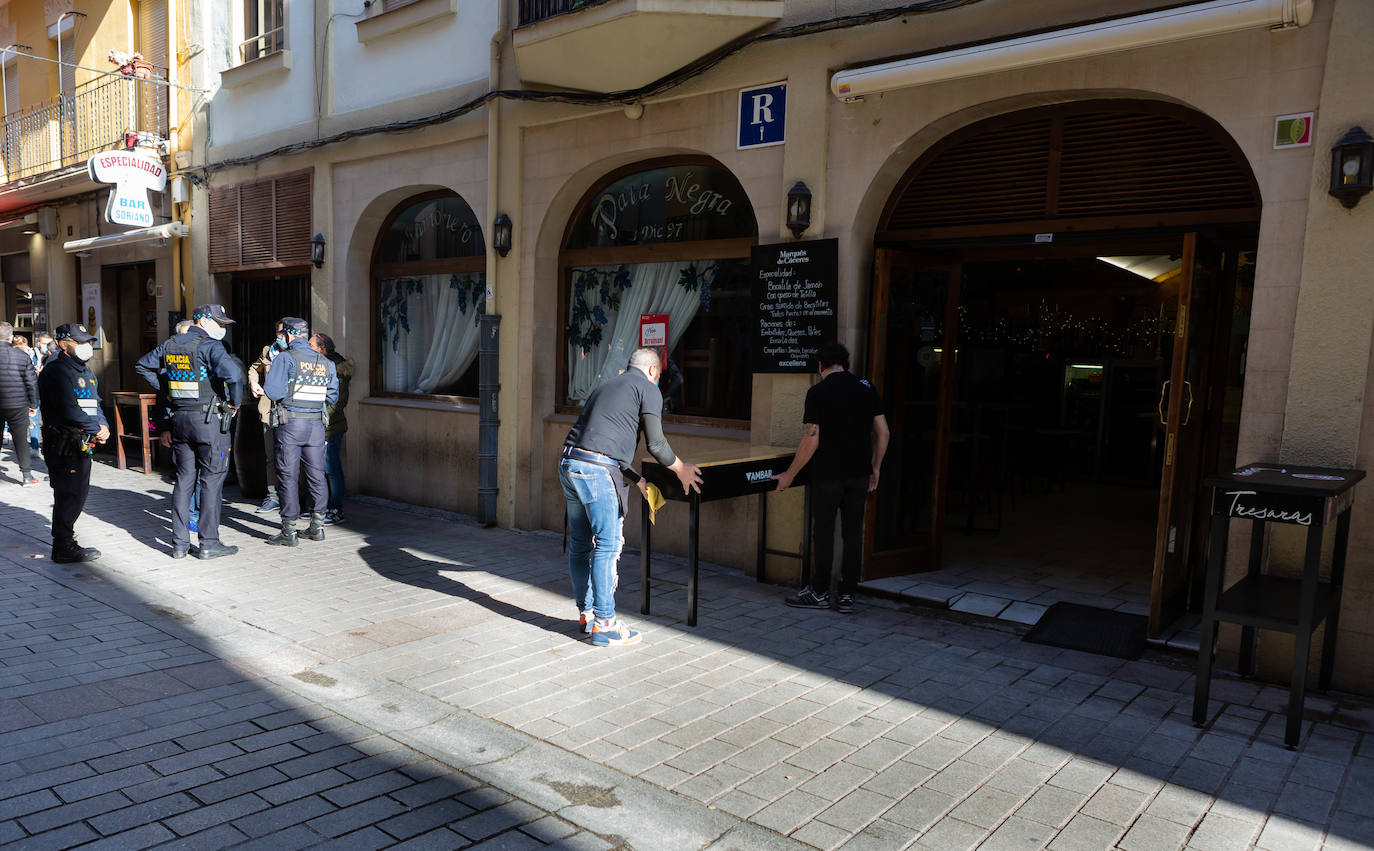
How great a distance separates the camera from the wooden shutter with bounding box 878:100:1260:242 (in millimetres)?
5285

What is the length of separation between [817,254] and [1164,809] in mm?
4035

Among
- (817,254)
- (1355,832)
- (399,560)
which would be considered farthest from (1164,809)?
(399,560)

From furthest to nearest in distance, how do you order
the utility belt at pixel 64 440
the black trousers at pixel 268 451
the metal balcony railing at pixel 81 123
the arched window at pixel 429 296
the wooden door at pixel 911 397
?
the metal balcony railing at pixel 81 123
the arched window at pixel 429 296
the black trousers at pixel 268 451
the utility belt at pixel 64 440
the wooden door at pixel 911 397

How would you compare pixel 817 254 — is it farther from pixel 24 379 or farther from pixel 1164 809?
pixel 24 379

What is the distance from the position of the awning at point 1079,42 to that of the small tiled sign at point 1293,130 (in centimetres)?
45

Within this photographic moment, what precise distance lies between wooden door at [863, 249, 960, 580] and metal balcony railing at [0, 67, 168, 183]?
33.2ft

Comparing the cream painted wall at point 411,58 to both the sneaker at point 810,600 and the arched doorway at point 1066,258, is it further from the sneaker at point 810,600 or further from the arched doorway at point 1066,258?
the sneaker at point 810,600

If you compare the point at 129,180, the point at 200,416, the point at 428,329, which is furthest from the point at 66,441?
the point at 129,180

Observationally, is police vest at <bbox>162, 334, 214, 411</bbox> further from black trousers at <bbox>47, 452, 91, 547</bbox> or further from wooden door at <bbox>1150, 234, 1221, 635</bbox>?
wooden door at <bbox>1150, 234, 1221, 635</bbox>

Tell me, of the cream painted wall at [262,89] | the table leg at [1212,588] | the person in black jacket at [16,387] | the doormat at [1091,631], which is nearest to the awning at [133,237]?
the cream painted wall at [262,89]

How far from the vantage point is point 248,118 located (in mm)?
11297

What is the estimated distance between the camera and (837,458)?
5.89 m

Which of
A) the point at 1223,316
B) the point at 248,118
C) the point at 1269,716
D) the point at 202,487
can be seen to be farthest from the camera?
the point at 248,118

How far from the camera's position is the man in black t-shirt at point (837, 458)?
19.1 ft
